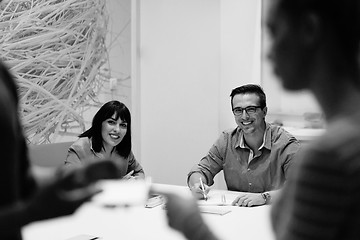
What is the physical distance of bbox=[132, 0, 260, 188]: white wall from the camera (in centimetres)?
406

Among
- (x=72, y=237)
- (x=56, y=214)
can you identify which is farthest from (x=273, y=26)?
(x=72, y=237)

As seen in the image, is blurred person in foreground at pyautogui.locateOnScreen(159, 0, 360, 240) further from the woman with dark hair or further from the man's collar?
the woman with dark hair

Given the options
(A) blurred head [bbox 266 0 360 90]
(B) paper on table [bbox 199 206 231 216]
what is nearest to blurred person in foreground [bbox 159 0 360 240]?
(A) blurred head [bbox 266 0 360 90]

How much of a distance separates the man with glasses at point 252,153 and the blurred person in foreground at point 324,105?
85.2 inches

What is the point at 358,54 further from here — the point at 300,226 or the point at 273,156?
the point at 273,156

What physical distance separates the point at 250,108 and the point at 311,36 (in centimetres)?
236

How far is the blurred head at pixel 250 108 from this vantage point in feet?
9.52

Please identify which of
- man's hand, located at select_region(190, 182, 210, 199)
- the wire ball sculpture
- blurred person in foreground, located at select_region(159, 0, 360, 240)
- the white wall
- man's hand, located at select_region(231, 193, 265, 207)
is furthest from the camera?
the white wall

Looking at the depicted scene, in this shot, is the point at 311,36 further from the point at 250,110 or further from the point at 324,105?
the point at 250,110

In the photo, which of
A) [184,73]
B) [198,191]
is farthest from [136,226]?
[184,73]

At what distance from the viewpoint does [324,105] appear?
1.98ft

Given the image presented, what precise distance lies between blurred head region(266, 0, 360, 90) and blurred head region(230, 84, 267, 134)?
231cm

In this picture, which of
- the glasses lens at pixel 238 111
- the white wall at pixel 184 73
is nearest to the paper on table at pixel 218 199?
the glasses lens at pixel 238 111

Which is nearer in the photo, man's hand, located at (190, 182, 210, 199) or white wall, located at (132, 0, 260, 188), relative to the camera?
man's hand, located at (190, 182, 210, 199)
